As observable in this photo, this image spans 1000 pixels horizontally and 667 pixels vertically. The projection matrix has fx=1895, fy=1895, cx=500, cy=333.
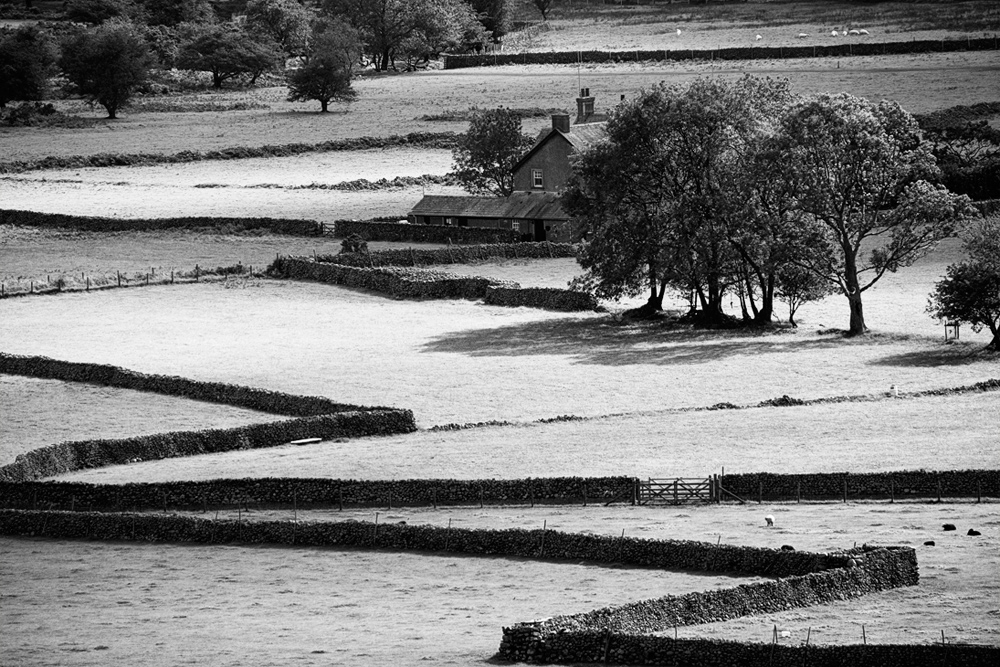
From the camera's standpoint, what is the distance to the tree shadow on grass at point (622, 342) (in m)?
78.2

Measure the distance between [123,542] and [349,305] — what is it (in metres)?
40.9

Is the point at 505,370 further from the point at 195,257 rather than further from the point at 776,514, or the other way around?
the point at 195,257

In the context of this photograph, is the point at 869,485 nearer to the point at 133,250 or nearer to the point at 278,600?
the point at 278,600

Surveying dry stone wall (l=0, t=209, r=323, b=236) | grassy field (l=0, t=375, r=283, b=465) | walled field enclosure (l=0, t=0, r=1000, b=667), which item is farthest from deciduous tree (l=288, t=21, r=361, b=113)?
grassy field (l=0, t=375, r=283, b=465)

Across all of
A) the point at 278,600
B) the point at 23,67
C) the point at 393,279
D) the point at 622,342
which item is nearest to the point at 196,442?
the point at 278,600

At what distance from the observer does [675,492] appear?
2093 inches

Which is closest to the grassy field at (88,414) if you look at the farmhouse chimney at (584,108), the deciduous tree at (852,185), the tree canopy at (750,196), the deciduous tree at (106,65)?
the tree canopy at (750,196)

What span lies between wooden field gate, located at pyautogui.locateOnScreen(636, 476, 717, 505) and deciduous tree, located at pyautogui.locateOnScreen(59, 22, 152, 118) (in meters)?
113

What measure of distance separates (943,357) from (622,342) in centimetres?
1442

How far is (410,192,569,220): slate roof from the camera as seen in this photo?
4210 inches

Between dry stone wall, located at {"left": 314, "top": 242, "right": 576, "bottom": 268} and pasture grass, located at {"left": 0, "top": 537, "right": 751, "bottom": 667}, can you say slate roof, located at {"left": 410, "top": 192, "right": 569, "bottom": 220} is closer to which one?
dry stone wall, located at {"left": 314, "top": 242, "right": 576, "bottom": 268}

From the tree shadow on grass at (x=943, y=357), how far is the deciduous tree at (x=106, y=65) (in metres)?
97.5

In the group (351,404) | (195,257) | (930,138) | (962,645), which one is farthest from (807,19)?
(962,645)

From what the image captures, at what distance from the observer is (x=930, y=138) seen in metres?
116
